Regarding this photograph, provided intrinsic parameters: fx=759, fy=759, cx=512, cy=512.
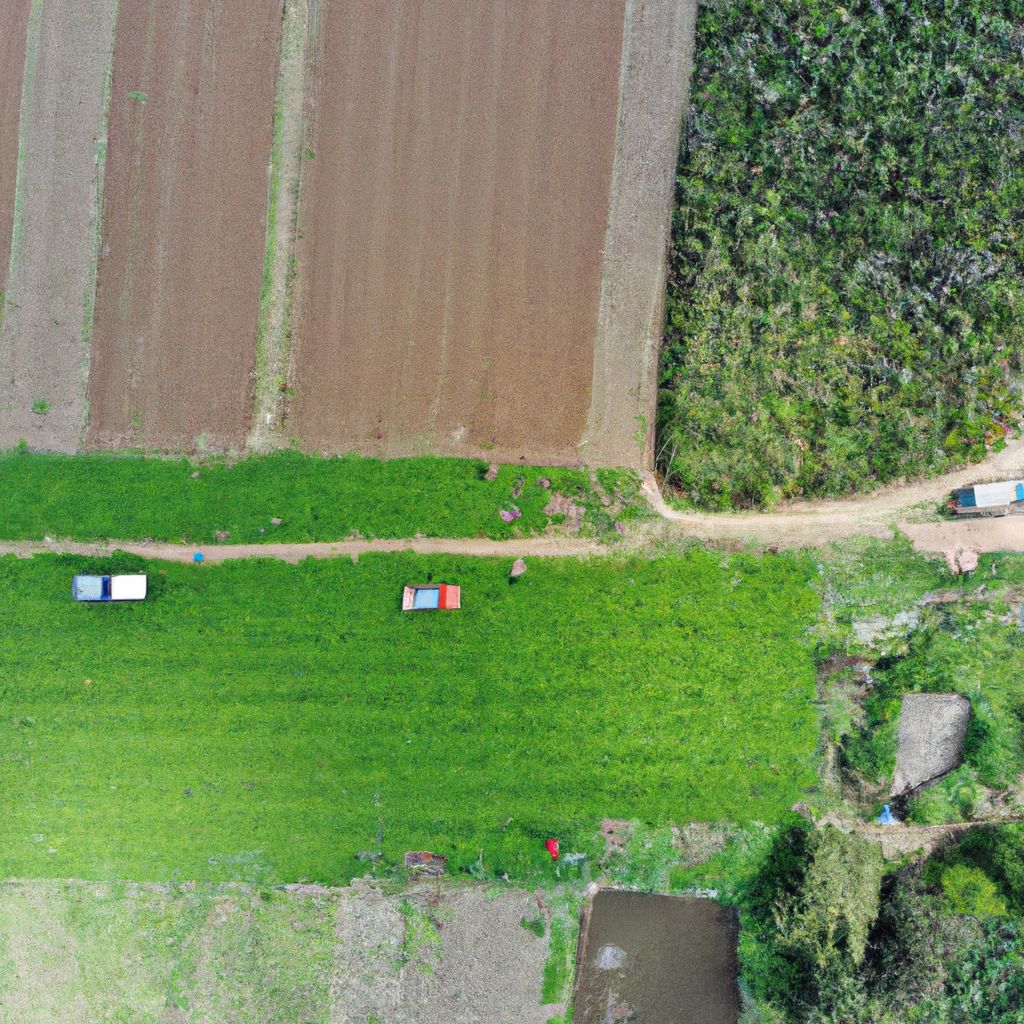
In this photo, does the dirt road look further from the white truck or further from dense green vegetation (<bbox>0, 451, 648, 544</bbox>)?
the white truck

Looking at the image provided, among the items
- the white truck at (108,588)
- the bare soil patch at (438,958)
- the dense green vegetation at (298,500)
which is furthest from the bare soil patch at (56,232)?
the bare soil patch at (438,958)

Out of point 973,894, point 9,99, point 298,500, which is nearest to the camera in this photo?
point 973,894

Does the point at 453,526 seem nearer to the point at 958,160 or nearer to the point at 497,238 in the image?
the point at 497,238

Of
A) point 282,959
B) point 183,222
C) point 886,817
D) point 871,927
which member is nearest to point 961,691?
point 886,817

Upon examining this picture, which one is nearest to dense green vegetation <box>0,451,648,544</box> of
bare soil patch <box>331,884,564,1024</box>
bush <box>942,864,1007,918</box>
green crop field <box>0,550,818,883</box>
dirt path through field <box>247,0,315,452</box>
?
green crop field <box>0,550,818,883</box>

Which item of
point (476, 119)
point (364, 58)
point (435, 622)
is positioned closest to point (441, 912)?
point (435, 622)

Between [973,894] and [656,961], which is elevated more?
[973,894]

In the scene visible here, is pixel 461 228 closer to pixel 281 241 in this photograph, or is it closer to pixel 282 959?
pixel 281 241
